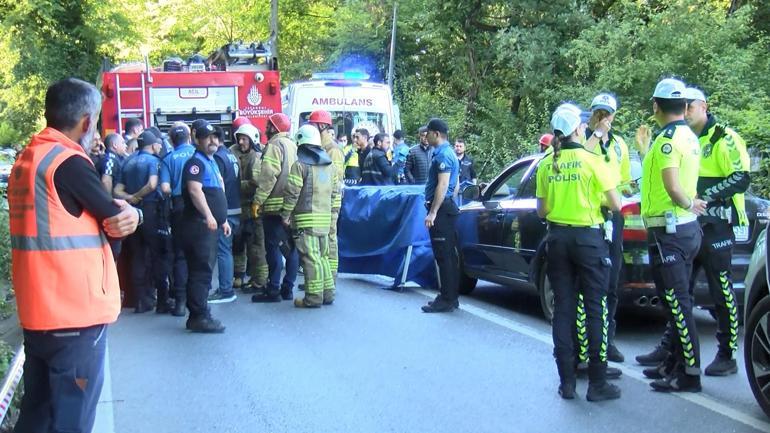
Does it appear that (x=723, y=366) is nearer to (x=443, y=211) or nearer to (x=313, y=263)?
(x=443, y=211)

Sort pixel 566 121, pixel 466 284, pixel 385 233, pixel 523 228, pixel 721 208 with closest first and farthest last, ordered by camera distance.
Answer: pixel 566 121
pixel 721 208
pixel 523 228
pixel 466 284
pixel 385 233

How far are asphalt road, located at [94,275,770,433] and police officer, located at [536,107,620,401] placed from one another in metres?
0.28

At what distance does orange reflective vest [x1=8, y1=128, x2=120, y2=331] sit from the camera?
147 inches

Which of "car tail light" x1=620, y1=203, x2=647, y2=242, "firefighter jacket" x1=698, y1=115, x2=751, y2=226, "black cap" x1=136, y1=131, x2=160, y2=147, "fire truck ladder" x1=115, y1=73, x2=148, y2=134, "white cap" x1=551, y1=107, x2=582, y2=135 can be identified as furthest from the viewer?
"fire truck ladder" x1=115, y1=73, x2=148, y2=134

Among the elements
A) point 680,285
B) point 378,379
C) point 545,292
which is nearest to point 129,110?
point 545,292

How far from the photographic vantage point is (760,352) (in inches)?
211

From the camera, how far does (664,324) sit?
8.26m

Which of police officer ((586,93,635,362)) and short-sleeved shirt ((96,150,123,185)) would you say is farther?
short-sleeved shirt ((96,150,123,185))

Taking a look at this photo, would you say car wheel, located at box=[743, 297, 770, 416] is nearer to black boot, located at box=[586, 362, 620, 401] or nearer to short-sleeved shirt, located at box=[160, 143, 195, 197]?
black boot, located at box=[586, 362, 620, 401]

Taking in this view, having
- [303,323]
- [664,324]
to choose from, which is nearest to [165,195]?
[303,323]

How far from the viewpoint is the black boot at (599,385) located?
576cm

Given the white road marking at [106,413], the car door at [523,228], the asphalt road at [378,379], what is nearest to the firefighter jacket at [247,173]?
the asphalt road at [378,379]

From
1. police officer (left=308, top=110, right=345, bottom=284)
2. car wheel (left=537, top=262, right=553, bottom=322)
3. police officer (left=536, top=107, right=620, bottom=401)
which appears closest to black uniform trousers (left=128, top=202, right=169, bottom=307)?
police officer (left=308, top=110, right=345, bottom=284)

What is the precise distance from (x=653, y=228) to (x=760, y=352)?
3.37 feet
